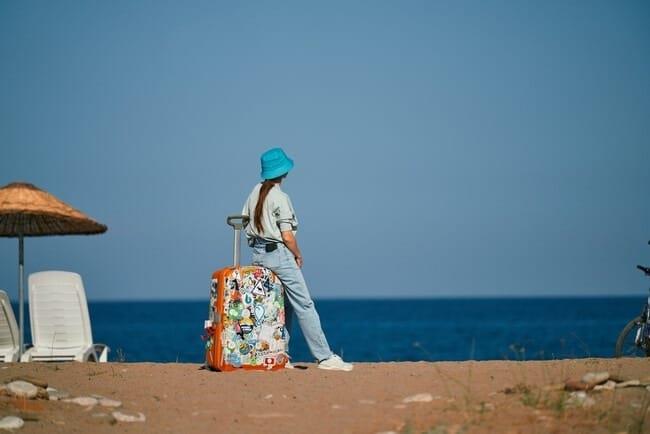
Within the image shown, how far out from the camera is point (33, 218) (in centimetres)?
1345

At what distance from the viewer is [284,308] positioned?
9883mm

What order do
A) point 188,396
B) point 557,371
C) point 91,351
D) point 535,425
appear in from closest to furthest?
point 535,425 → point 188,396 → point 557,371 → point 91,351

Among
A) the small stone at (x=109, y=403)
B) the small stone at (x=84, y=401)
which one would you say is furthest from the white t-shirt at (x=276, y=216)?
the small stone at (x=84, y=401)

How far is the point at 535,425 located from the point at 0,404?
151 inches

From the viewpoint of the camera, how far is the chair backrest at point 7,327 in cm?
1216

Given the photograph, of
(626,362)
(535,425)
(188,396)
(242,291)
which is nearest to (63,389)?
(188,396)

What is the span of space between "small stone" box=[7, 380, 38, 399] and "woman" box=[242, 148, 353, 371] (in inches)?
101

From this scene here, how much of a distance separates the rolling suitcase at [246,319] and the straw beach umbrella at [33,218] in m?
3.34

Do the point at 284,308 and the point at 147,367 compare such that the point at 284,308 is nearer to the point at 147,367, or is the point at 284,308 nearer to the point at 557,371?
the point at 147,367

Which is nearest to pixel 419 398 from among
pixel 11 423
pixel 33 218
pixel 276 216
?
pixel 276 216

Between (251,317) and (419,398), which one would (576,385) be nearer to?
(419,398)

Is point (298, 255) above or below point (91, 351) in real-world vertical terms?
above

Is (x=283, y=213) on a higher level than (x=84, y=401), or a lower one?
higher

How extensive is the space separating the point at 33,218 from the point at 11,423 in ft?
22.3
